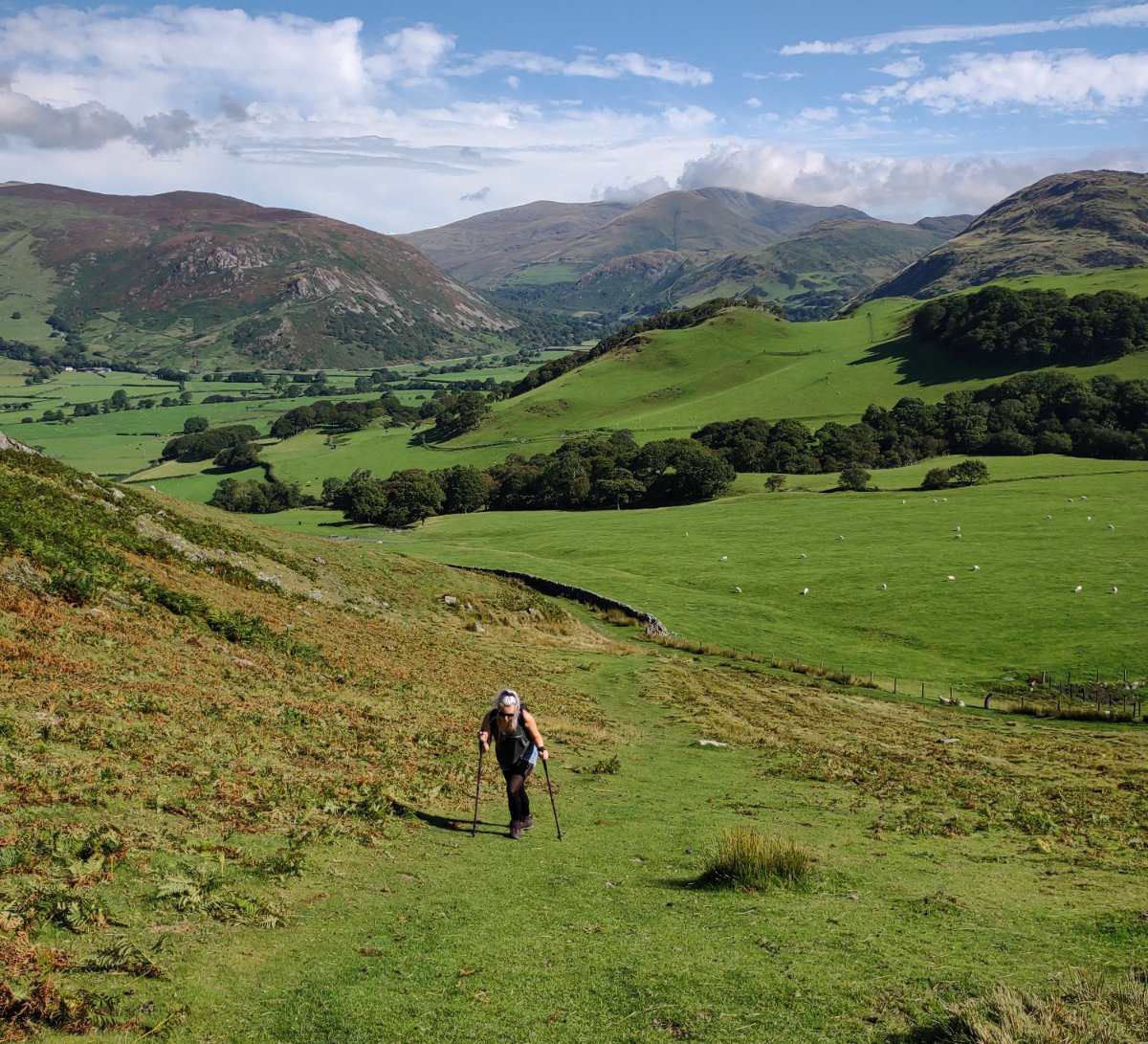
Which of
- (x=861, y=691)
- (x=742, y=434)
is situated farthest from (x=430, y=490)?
(x=861, y=691)

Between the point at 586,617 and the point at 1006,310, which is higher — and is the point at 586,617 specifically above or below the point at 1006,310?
below

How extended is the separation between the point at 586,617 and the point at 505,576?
8.65 m

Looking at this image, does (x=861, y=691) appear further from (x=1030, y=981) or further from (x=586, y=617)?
(x=1030, y=981)

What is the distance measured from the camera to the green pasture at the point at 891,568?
170 ft

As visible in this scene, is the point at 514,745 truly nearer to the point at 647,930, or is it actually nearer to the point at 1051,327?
the point at 647,930

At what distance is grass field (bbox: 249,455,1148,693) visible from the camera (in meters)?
51.8

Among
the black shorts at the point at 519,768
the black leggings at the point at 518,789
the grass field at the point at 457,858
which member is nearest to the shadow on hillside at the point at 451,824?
the grass field at the point at 457,858

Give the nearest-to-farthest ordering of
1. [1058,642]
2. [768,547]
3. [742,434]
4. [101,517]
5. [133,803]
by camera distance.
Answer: [133,803] < [101,517] < [1058,642] < [768,547] < [742,434]

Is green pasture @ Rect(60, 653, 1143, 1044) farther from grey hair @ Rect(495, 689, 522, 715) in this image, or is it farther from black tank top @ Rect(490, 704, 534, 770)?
grey hair @ Rect(495, 689, 522, 715)

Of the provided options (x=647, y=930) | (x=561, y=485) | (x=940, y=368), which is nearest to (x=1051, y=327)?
(x=940, y=368)

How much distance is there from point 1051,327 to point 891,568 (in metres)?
144

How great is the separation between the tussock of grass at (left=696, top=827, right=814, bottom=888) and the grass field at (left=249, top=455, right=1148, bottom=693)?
36.9 meters

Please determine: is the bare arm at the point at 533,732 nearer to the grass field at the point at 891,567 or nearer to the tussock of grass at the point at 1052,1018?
the tussock of grass at the point at 1052,1018

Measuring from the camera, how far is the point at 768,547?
77.4 metres
